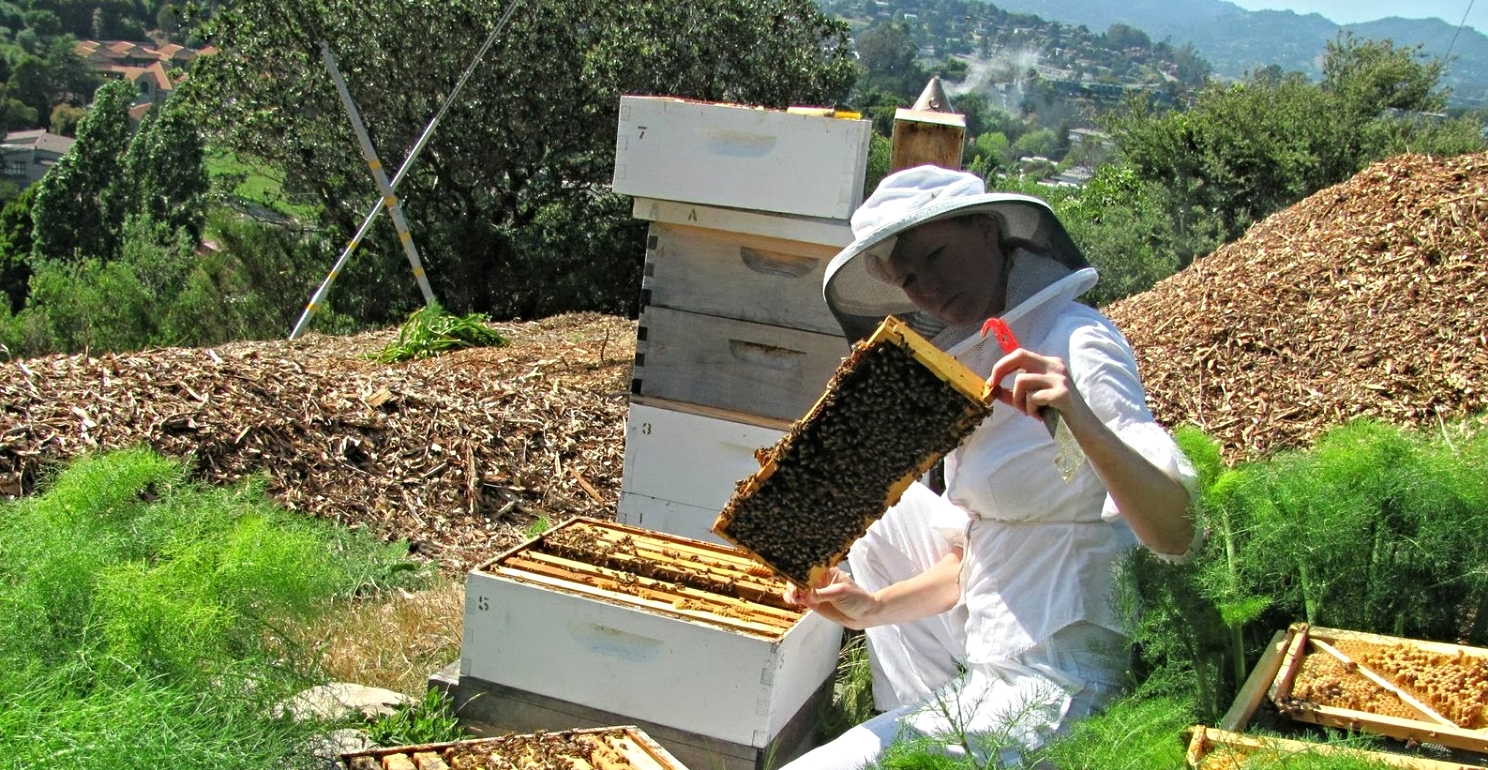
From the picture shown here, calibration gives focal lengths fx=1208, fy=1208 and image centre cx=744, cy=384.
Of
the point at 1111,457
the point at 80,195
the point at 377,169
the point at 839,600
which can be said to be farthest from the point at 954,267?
the point at 80,195

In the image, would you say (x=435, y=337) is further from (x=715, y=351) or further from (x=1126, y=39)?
(x=1126, y=39)

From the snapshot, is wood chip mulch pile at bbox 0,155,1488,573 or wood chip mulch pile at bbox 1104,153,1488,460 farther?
wood chip mulch pile at bbox 1104,153,1488,460

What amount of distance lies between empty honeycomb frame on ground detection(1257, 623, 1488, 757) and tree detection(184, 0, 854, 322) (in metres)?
15.7

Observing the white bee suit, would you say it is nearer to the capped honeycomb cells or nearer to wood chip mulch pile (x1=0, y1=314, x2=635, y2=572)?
the capped honeycomb cells

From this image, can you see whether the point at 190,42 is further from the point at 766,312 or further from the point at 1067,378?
the point at 1067,378

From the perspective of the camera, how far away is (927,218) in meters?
2.75

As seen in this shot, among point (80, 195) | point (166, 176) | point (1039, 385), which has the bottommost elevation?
point (80, 195)

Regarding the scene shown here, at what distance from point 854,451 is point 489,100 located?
16168 mm

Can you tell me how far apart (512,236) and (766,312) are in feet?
49.7

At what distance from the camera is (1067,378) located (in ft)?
8.08

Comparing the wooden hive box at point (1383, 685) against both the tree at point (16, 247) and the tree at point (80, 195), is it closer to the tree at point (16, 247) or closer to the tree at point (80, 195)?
the tree at point (80, 195)

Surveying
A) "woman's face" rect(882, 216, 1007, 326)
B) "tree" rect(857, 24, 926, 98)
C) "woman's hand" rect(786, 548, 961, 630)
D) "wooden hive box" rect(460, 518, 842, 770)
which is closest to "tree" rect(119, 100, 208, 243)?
"wooden hive box" rect(460, 518, 842, 770)

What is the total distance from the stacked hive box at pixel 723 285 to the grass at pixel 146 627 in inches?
61.2

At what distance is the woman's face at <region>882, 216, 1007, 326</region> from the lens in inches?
113
